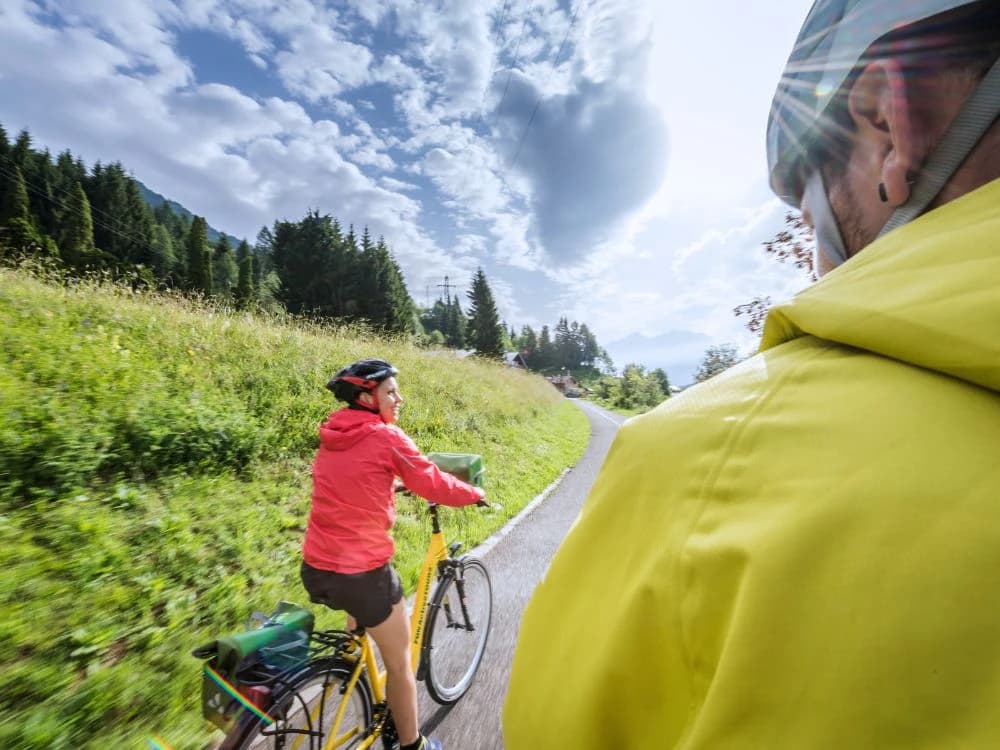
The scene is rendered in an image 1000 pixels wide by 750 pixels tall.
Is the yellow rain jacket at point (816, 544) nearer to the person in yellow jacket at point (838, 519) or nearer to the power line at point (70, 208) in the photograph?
the person in yellow jacket at point (838, 519)

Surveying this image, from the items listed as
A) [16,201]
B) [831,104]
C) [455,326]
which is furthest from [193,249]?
[831,104]

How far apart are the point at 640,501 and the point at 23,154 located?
67029 mm

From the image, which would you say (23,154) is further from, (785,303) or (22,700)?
(785,303)

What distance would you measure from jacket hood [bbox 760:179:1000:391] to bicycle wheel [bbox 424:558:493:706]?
10.5 feet

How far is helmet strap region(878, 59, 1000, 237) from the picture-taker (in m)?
0.62

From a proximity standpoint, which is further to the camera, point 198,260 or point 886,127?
point 198,260

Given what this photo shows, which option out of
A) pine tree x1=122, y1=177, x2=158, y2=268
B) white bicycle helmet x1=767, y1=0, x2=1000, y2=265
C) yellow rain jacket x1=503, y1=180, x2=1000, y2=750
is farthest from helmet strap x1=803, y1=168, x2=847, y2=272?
pine tree x1=122, y1=177, x2=158, y2=268

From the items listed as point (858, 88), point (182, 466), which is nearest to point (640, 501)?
point (858, 88)

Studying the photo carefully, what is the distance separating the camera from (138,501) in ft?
12.6

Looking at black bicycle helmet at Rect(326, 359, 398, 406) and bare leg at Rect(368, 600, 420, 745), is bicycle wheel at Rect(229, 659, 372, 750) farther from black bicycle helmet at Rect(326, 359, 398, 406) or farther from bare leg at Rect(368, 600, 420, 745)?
black bicycle helmet at Rect(326, 359, 398, 406)

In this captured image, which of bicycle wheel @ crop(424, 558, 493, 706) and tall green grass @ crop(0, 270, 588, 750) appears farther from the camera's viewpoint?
bicycle wheel @ crop(424, 558, 493, 706)

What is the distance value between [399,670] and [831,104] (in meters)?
3.13

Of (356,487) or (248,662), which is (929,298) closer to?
(356,487)

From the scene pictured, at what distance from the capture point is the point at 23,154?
1582 inches
